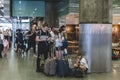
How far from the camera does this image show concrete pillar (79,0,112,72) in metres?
15.1

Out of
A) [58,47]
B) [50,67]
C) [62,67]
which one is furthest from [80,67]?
[58,47]

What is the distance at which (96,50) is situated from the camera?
49.9 ft

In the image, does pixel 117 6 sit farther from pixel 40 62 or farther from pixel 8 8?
pixel 8 8

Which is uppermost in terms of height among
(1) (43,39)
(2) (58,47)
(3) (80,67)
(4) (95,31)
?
(4) (95,31)

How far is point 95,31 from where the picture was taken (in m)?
15.1

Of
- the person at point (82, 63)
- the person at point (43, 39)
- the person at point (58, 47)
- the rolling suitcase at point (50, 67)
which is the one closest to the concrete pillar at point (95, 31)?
the person at point (58, 47)

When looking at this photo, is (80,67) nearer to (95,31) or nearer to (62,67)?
(62,67)

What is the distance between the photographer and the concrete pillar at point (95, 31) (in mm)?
15141

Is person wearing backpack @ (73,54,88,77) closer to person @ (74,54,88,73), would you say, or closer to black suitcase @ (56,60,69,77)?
person @ (74,54,88,73)

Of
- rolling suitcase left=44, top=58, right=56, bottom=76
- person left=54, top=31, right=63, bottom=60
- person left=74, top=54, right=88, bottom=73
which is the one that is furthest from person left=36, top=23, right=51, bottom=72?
person left=74, top=54, right=88, bottom=73

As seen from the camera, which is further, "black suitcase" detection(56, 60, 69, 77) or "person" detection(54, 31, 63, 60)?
"person" detection(54, 31, 63, 60)

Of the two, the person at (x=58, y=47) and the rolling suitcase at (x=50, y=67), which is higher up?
the person at (x=58, y=47)

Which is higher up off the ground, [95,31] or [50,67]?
[95,31]

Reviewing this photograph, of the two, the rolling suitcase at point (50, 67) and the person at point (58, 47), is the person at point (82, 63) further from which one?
the person at point (58, 47)
